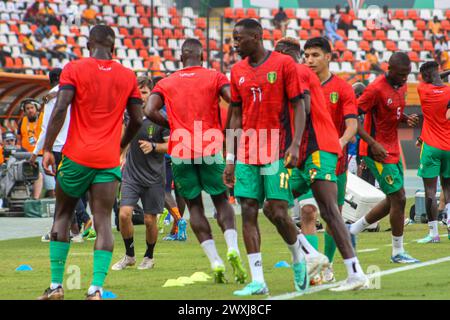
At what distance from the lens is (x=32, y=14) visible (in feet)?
121

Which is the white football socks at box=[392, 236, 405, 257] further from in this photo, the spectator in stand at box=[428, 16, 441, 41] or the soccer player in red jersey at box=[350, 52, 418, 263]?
the spectator in stand at box=[428, 16, 441, 41]

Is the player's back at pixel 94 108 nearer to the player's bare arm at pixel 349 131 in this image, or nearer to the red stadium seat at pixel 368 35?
the player's bare arm at pixel 349 131

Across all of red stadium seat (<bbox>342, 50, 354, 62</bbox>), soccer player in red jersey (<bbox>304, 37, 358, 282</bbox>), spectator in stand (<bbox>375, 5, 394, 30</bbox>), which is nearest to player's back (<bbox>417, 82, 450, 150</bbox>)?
soccer player in red jersey (<bbox>304, 37, 358, 282</bbox>)

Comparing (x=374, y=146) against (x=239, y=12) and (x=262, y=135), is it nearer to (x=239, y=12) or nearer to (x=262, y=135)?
(x=262, y=135)

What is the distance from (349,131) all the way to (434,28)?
32.2m

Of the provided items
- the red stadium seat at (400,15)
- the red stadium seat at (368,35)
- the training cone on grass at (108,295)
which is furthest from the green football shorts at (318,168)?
the red stadium seat at (400,15)

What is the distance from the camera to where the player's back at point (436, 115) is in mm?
14969

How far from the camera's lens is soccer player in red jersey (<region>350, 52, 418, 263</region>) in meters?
11.4

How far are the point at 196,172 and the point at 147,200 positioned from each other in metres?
2.05

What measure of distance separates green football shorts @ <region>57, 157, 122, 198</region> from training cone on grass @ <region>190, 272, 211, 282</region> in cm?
176

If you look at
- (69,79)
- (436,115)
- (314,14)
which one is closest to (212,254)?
(69,79)

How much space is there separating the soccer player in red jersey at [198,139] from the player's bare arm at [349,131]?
1.07 meters
